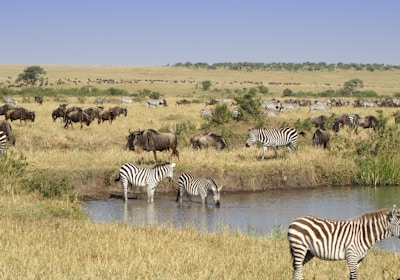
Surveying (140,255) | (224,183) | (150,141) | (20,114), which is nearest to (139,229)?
(140,255)

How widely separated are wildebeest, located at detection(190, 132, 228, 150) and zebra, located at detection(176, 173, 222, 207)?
207 inches

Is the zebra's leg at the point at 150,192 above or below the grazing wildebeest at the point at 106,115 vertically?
below

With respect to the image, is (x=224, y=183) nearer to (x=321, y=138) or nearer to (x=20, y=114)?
(x=321, y=138)

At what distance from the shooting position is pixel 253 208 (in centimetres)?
1856

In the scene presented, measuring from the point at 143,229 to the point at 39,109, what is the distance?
3203 cm

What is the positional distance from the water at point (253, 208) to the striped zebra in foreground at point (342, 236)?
6640mm

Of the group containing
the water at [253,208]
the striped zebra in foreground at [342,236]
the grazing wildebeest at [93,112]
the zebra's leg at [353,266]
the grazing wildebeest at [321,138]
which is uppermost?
the striped zebra in foreground at [342,236]

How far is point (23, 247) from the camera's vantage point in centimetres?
898

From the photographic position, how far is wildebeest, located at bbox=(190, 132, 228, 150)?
24.5 metres

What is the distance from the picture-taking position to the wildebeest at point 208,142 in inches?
965

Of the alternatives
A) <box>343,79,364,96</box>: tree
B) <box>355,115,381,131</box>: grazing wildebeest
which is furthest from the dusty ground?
<box>343,79,364,96</box>: tree

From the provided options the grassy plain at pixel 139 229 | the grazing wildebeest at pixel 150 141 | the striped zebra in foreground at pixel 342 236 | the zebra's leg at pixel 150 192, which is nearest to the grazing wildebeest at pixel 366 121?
the grassy plain at pixel 139 229

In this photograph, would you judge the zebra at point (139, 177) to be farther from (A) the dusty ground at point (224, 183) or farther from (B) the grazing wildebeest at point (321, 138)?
(B) the grazing wildebeest at point (321, 138)

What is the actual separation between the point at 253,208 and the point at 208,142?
21.0 feet
